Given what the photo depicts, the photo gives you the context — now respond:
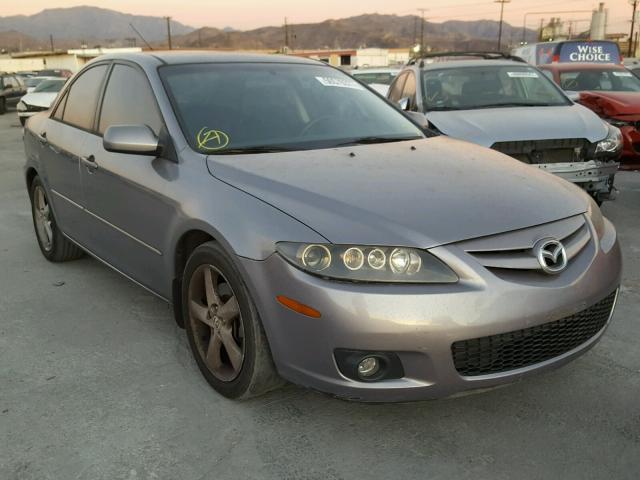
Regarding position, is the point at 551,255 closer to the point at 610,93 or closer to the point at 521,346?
the point at 521,346

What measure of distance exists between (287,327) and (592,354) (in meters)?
1.74

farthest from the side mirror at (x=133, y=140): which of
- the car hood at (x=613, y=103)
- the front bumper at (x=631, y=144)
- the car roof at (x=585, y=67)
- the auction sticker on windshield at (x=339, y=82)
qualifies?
the car roof at (x=585, y=67)

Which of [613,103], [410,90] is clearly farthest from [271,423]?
[613,103]

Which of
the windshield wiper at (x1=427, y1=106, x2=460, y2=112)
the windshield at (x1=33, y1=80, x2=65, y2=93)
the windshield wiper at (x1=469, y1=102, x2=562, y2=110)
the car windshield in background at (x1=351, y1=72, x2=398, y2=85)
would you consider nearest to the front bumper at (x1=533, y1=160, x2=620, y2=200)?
the windshield wiper at (x1=469, y1=102, x2=562, y2=110)

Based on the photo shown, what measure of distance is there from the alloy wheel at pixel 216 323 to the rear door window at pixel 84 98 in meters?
1.64

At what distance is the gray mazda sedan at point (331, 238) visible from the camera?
2.33m

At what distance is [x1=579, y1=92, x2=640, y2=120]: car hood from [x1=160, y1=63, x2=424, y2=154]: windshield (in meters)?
4.61

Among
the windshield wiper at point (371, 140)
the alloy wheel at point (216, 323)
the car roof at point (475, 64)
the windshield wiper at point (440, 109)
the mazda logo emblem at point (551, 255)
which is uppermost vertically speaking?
the car roof at point (475, 64)

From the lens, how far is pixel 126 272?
3.69 metres

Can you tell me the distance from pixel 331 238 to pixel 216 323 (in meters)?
0.82

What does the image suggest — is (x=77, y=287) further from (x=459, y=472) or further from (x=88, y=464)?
(x=459, y=472)

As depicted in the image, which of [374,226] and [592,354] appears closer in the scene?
[374,226]

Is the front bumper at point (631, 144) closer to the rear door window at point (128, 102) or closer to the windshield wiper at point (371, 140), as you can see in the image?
the windshield wiper at point (371, 140)

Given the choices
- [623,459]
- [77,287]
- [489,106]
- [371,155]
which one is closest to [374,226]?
[371,155]
